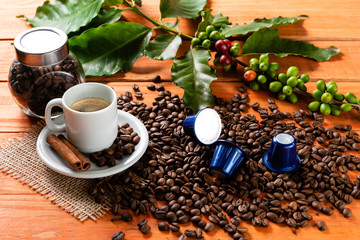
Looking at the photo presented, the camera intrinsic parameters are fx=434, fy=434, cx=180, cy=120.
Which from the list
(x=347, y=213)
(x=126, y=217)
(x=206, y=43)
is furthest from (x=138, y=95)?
(x=347, y=213)

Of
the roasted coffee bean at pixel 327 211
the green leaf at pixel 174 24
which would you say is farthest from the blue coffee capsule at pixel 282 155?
the green leaf at pixel 174 24

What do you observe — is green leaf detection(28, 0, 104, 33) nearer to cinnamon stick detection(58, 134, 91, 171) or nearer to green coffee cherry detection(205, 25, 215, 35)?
green coffee cherry detection(205, 25, 215, 35)

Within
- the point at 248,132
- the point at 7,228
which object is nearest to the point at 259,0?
the point at 248,132

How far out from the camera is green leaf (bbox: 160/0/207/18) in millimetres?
1703

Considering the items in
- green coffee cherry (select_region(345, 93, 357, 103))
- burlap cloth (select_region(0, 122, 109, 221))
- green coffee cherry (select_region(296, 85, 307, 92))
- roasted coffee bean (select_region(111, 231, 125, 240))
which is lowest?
burlap cloth (select_region(0, 122, 109, 221))

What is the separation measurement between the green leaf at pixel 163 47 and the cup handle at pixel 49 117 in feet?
1.54

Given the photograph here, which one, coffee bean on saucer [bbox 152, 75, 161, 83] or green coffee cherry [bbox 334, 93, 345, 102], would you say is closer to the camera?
green coffee cherry [bbox 334, 93, 345, 102]

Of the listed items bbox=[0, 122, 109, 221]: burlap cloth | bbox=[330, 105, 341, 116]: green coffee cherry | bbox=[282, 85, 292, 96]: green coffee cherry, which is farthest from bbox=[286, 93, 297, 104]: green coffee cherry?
bbox=[0, 122, 109, 221]: burlap cloth

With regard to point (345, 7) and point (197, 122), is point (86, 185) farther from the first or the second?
point (345, 7)

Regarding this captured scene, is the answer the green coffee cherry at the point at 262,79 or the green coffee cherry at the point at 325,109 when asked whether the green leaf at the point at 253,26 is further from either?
the green coffee cherry at the point at 325,109

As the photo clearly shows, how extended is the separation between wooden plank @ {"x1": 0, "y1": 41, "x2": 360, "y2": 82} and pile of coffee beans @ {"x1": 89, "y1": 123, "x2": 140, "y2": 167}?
1.14 ft

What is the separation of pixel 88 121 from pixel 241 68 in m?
0.72

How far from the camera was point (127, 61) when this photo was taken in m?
1.55

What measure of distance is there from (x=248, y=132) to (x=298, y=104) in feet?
0.86
